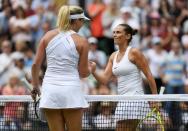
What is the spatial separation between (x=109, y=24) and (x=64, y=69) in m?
8.51

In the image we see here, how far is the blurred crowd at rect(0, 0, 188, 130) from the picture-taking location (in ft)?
52.1

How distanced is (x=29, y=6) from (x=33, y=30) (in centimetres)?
89

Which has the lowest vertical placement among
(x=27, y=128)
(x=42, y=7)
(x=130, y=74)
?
(x=27, y=128)

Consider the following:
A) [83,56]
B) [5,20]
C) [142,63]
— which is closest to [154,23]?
[5,20]

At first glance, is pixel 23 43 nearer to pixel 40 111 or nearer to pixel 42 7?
pixel 42 7

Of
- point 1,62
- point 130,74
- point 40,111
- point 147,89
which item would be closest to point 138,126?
point 130,74

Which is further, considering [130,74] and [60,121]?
[130,74]

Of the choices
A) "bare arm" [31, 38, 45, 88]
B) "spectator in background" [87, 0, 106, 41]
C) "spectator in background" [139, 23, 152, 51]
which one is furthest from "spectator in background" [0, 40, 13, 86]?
"bare arm" [31, 38, 45, 88]

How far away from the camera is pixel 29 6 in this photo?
18.0 meters

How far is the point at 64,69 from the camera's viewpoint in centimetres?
885

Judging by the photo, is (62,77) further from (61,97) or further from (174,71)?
(174,71)

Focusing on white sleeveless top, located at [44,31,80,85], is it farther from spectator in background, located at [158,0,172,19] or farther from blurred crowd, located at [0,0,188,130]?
spectator in background, located at [158,0,172,19]

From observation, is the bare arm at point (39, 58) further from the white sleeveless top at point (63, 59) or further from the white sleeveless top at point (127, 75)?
the white sleeveless top at point (127, 75)

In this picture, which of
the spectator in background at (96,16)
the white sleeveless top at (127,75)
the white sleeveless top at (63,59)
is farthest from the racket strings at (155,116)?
the spectator in background at (96,16)
